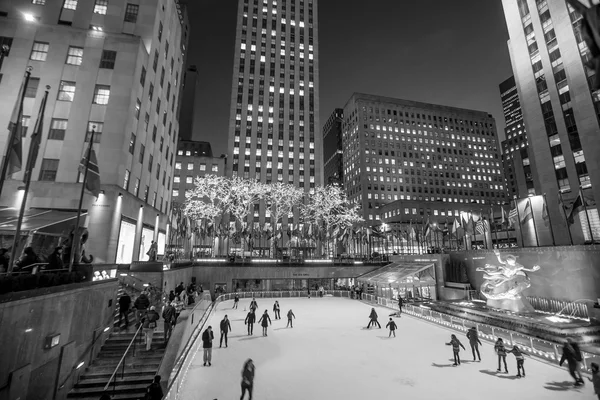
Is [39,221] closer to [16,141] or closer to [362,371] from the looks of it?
[16,141]

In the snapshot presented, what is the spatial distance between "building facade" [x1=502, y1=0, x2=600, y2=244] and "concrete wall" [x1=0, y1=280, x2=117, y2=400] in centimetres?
5197

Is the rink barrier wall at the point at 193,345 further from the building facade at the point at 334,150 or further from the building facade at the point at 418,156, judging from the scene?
the building facade at the point at 334,150

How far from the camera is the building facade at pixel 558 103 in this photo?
137 ft

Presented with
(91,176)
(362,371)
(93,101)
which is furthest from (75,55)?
(362,371)

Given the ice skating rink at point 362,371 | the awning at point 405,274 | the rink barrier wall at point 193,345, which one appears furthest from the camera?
the awning at point 405,274

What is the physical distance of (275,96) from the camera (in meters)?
87.8

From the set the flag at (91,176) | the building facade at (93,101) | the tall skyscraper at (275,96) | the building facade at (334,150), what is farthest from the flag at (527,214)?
the building facade at (334,150)

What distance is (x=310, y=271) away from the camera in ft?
143

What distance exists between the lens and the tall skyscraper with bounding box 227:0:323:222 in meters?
83.3

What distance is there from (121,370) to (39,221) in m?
11.8

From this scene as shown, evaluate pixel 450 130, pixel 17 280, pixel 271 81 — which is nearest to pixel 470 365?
pixel 17 280

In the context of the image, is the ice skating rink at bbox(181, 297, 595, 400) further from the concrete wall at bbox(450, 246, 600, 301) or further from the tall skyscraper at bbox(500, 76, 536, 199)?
the tall skyscraper at bbox(500, 76, 536, 199)

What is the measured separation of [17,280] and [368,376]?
548 inches

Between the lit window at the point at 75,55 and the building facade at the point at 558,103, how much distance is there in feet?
198
